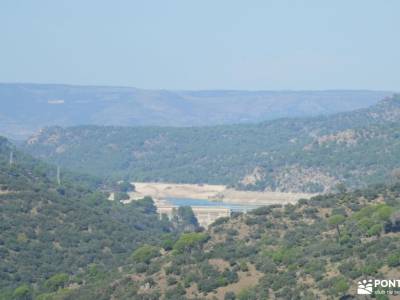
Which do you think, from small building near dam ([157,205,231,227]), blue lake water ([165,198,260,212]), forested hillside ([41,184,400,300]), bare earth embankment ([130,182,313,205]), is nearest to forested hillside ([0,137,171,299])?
forested hillside ([41,184,400,300])

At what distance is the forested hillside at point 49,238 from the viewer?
80875mm

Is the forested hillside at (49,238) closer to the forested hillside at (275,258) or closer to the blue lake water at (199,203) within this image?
the forested hillside at (275,258)

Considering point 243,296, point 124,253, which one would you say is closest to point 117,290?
point 243,296

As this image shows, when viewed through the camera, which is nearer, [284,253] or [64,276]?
[284,253]

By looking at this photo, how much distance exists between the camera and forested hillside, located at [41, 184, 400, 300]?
58.0m

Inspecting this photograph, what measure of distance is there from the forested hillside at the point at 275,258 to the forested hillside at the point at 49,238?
7.34 m

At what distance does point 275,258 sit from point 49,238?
29815 millimetres

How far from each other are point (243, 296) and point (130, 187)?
129m

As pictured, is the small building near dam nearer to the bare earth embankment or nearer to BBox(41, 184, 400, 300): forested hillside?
the bare earth embankment

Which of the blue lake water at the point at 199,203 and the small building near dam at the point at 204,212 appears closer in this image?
the small building near dam at the point at 204,212

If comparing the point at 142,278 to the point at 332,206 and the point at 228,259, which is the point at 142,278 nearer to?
the point at 228,259

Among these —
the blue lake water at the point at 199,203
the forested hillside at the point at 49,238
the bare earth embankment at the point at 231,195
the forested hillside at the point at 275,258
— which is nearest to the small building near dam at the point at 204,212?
the blue lake water at the point at 199,203

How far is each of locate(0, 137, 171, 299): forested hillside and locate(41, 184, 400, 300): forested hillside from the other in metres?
7.34

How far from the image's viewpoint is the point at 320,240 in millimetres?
67500
